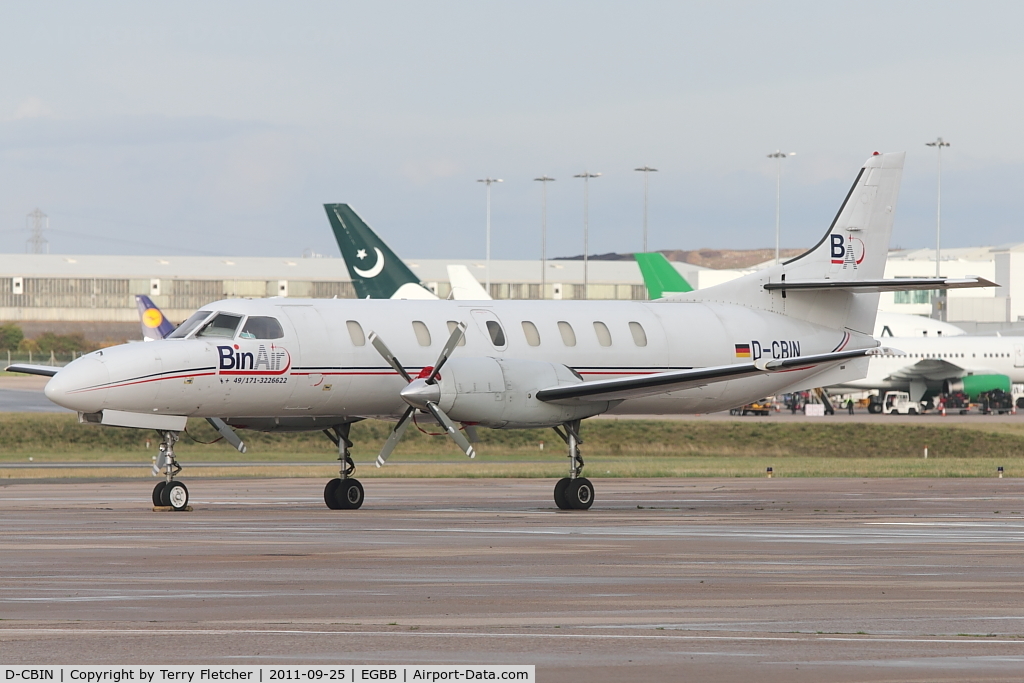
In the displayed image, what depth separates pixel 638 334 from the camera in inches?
1037

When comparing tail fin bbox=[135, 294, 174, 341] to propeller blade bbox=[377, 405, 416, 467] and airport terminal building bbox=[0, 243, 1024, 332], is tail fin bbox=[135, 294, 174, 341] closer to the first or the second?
propeller blade bbox=[377, 405, 416, 467]

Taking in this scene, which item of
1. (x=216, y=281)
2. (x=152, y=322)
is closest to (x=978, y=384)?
(x=152, y=322)

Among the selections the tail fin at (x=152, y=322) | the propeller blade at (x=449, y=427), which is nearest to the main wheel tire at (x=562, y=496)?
the propeller blade at (x=449, y=427)

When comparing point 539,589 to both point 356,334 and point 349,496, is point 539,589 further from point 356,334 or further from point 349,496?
point 349,496

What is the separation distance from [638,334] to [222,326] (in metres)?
7.53

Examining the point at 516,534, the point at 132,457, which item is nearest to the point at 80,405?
the point at 516,534

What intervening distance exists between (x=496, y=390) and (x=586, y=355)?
3.12 meters

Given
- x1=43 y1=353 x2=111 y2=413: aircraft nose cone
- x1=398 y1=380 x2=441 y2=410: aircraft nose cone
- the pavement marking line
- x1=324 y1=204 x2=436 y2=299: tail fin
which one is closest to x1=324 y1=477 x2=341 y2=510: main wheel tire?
x1=398 y1=380 x2=441 y2=410: aircraft nose cone

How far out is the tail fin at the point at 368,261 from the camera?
5184cm

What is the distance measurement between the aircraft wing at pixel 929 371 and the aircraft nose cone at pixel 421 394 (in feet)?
201

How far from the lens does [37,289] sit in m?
141

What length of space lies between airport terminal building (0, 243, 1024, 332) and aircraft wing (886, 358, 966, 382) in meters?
52.3

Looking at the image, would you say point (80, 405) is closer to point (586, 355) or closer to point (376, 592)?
point (586, 355)

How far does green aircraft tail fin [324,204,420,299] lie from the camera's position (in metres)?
51.9
